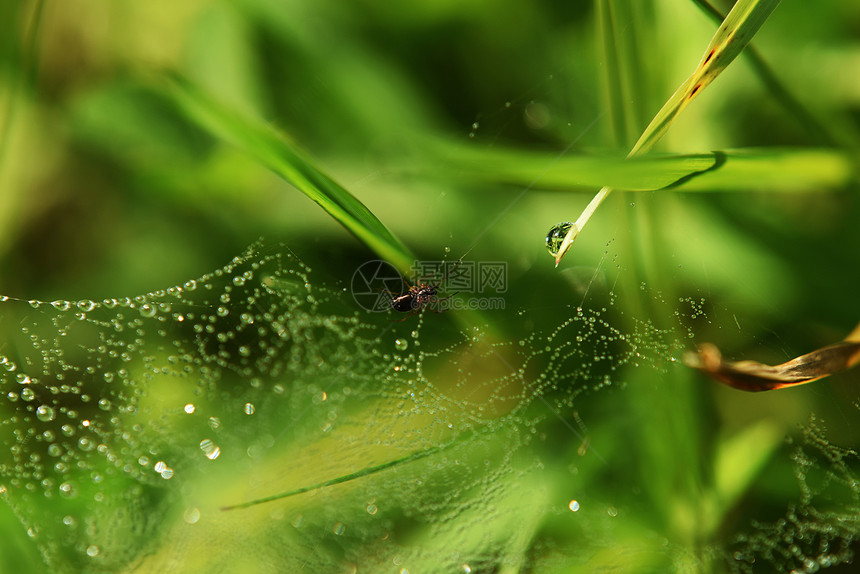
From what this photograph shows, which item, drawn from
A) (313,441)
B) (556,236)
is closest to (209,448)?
(313,441)

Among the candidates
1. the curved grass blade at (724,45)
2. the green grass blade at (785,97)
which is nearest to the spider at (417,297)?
the curved grass blade at (724,45)

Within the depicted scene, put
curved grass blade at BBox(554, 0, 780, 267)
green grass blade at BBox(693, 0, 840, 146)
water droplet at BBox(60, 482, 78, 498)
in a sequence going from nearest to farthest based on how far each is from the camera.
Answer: curved grass blade at BBox(554, 0, 780, 267) → green grass blade at BBox(693, 0, 840, 146) → water droplet at BBox(60, 482, 78, 498)

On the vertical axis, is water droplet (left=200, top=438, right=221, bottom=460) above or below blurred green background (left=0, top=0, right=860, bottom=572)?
below

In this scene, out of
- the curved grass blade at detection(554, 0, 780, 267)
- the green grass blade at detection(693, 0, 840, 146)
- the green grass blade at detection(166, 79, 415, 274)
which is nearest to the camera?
the curved grass blade at detection(554, 0, 780, 267)

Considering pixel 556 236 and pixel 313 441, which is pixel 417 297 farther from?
pixel 313 441

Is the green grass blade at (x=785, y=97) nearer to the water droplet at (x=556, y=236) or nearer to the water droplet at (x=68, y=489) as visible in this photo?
the water droplet at (x=556, y=236)

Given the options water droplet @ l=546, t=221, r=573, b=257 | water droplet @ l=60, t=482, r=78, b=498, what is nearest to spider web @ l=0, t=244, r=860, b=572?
water droplet @ l=60, t=482, r=78, b=498

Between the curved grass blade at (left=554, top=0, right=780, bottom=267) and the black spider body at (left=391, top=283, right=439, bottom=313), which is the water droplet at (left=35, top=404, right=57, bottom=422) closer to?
the black spider body at (left=391, top=283, right=439, bottom=313)
